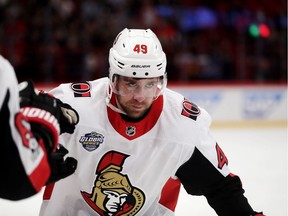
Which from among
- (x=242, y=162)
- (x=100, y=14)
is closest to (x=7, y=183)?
(x=242, y=162)

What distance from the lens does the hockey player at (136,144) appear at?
7.55 feet

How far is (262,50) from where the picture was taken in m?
7.89

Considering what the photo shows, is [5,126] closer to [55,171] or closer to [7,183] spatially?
[7,183]

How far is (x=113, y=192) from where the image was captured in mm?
2463

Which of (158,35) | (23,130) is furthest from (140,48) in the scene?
(158,35)

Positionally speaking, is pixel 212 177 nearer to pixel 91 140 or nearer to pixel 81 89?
pixel 91 140

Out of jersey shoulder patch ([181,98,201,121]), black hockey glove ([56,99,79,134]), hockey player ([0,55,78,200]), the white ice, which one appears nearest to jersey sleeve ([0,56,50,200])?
hockey player ([0,55,78,200])

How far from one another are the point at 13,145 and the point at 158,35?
6.16 metres

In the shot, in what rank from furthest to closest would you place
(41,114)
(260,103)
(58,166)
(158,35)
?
(158,35) → (260,103) → (58,166) → (41,114)

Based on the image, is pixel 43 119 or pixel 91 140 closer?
pixel 43 119

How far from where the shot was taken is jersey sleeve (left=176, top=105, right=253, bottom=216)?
2.44m

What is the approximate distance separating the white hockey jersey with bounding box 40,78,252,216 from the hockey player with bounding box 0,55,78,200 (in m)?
0.49

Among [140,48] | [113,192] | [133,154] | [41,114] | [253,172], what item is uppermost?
[140,48]

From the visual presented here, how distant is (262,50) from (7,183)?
6.59m
